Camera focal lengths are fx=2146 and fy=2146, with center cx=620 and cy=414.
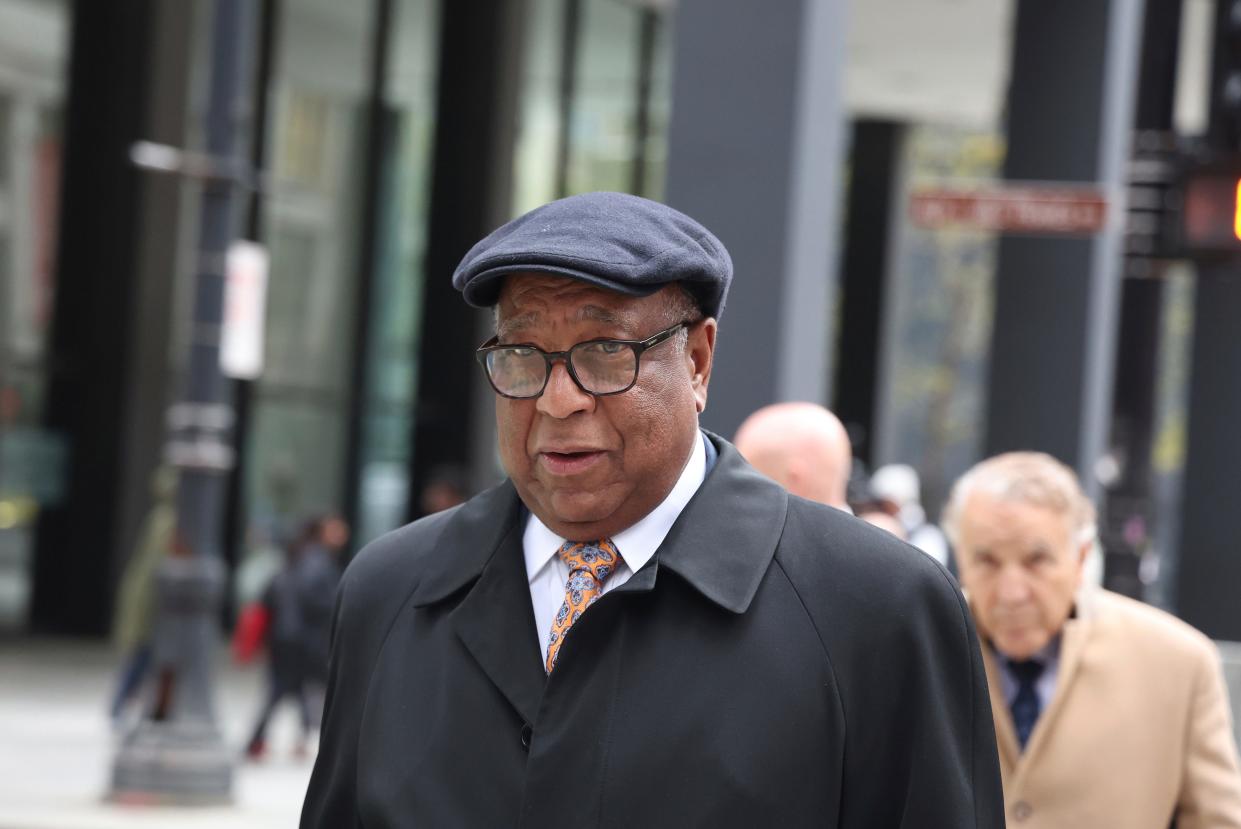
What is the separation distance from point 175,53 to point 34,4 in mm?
1608

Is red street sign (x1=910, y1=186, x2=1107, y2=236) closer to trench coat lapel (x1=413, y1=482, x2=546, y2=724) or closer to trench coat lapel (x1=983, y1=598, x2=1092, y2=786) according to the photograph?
trench coat lapel (x1=983, y1=598, x2=1092, y2=786)

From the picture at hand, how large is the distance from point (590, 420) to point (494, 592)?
0.94 feet

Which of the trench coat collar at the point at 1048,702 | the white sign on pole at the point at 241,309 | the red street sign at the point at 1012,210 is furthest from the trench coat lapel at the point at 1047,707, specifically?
the white sign on pole at the point at 241,309

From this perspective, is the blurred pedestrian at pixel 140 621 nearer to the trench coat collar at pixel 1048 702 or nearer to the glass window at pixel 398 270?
the trench coat collar at pixel 1048 702

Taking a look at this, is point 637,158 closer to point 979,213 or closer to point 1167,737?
point 979,213

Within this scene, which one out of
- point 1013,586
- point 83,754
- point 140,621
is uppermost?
point 1013,586

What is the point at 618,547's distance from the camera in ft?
9.53

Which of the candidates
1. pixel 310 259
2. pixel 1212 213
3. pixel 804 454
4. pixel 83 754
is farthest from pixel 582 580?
pixel 310 259

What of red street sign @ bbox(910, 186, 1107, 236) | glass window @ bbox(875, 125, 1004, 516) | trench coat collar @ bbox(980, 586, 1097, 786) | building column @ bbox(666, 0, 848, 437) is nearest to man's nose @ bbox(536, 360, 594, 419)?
trench coat collar @ bbox(980, 586, 1097, 786)

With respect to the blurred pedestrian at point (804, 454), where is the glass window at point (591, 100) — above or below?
above

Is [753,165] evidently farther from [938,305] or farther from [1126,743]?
[938,305]

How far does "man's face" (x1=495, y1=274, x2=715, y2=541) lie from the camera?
9.23ft

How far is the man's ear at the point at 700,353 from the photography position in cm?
295

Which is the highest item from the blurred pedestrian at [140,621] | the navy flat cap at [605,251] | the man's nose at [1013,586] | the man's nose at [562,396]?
the navy flat cap at [605,251]
